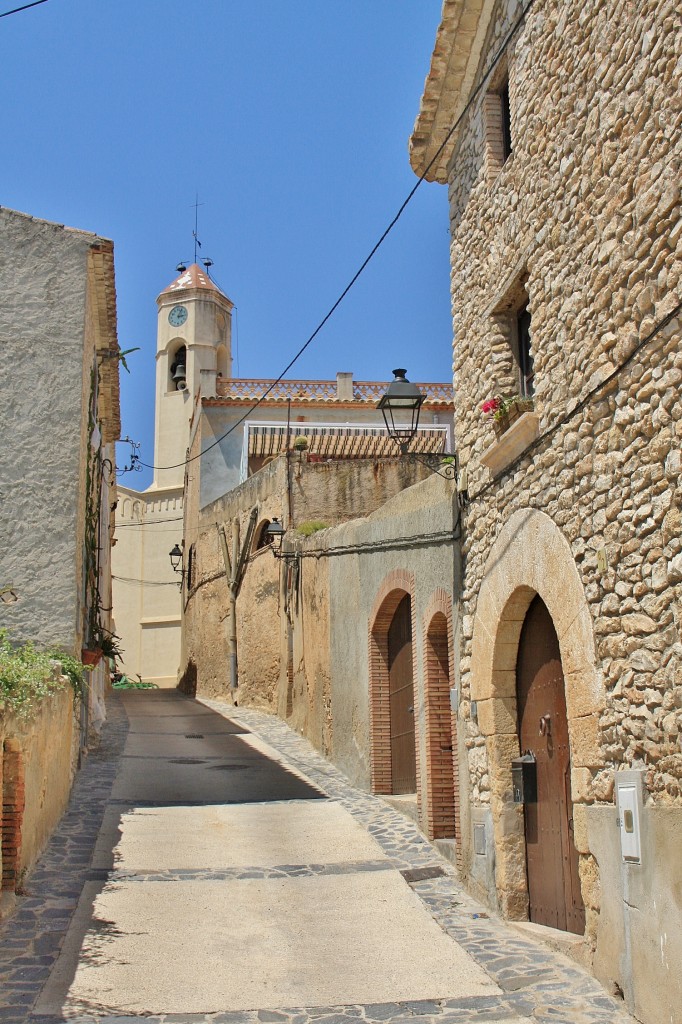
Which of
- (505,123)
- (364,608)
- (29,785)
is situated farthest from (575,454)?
(364,608)

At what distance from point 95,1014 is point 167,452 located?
34.8 m

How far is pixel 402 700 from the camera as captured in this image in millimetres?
12289

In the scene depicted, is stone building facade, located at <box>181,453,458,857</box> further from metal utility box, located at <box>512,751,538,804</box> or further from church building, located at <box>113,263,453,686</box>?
church building, located at <box>113,263,453,686</box>

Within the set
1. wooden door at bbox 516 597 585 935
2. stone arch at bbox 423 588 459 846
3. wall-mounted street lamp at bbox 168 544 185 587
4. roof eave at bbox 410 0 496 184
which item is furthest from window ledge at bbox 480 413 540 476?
wall-mounted street lamp at bbox 168 544 185 587

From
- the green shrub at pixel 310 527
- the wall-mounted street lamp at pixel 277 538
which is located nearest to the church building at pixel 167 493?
the wall-mounted street lamp at pixel 277 538

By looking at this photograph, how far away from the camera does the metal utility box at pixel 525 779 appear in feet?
26.6

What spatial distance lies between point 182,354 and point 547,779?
113 ft

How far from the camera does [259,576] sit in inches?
853

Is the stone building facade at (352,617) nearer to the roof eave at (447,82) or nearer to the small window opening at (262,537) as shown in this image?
the small window opening at (262,537)

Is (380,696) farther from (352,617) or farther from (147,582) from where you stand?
(147,582)

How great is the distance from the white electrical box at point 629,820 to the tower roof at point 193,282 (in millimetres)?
35876

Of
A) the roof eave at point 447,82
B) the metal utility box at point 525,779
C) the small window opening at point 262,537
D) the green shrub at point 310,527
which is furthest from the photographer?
the small window opening at point 262,537

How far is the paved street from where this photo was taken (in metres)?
6.38

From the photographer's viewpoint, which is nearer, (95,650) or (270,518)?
(95,650)
